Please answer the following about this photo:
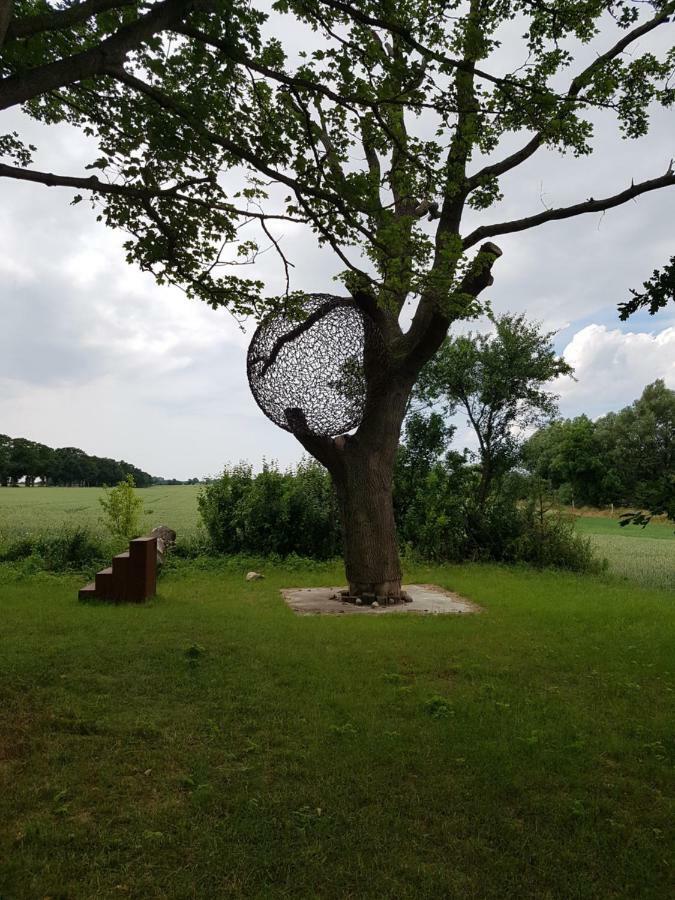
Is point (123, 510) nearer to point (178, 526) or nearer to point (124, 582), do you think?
point (178, 526)

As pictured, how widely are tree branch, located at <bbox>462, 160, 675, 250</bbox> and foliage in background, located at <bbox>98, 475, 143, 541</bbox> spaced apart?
9.92 m

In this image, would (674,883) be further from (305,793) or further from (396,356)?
(396,356)

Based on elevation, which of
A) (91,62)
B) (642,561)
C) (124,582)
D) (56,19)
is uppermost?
(56,19)

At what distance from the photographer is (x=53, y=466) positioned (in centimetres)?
4303

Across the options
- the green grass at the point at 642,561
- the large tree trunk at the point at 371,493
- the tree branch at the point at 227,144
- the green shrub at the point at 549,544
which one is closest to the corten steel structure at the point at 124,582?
the large tree trunk at the point at 371,493

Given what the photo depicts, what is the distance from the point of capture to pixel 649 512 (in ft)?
10.4

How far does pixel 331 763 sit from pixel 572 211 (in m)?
8.98

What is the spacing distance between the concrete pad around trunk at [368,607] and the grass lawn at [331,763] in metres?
1.52

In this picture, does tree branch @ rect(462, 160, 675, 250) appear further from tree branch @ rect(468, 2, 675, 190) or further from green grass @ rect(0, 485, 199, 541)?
green grass @ rect(0, 485, 199, 541)

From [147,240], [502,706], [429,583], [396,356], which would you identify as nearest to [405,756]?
[502,706]

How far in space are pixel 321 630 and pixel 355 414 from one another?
3.41 m

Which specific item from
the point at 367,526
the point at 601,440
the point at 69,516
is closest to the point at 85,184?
the point at 367,526

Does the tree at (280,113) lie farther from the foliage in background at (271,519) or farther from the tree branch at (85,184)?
the foliage in background at (271,519)

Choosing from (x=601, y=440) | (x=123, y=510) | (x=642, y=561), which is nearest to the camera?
(x=123, y=510)
